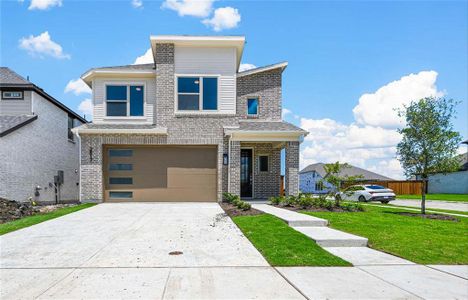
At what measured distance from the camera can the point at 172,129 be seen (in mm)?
14547

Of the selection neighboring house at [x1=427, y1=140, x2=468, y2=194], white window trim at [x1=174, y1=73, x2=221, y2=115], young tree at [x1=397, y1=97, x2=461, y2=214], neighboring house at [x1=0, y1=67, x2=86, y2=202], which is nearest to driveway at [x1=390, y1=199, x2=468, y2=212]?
young tree at [x1=397, y1=97, x2=461, y2=214]

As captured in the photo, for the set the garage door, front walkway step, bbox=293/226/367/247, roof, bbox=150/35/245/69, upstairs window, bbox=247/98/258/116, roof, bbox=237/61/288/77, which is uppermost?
roof, bbox=150/35/245/69

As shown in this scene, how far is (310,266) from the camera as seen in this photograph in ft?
16.5

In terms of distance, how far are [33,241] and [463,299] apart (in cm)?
765

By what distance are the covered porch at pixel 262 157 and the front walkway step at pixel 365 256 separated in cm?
788

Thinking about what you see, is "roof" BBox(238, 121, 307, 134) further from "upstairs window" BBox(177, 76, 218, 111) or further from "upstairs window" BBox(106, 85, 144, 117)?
"upstairs window" BBox(106, 85, 144, 117)

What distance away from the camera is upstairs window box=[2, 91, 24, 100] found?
15830 mm

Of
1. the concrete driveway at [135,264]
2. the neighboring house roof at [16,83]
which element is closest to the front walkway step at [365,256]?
the concrete driveway at [135,264]

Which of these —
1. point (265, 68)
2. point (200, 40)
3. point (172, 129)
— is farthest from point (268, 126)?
point (200, 40)

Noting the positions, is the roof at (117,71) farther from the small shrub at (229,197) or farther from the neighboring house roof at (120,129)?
the small shrub at (229,197)

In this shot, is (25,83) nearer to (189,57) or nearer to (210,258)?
(189,57)

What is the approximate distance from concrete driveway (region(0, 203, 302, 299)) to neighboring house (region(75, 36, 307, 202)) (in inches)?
239

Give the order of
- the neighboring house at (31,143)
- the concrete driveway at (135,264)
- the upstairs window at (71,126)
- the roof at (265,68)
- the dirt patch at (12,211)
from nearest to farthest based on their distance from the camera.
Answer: the concrete driveway at (135,264) → the dirt patch at (12,211) → the neighboring house at (31,143) → the roof at (265,68) → the upstairs window at (71,126)

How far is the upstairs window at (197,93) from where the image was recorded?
14766mm
